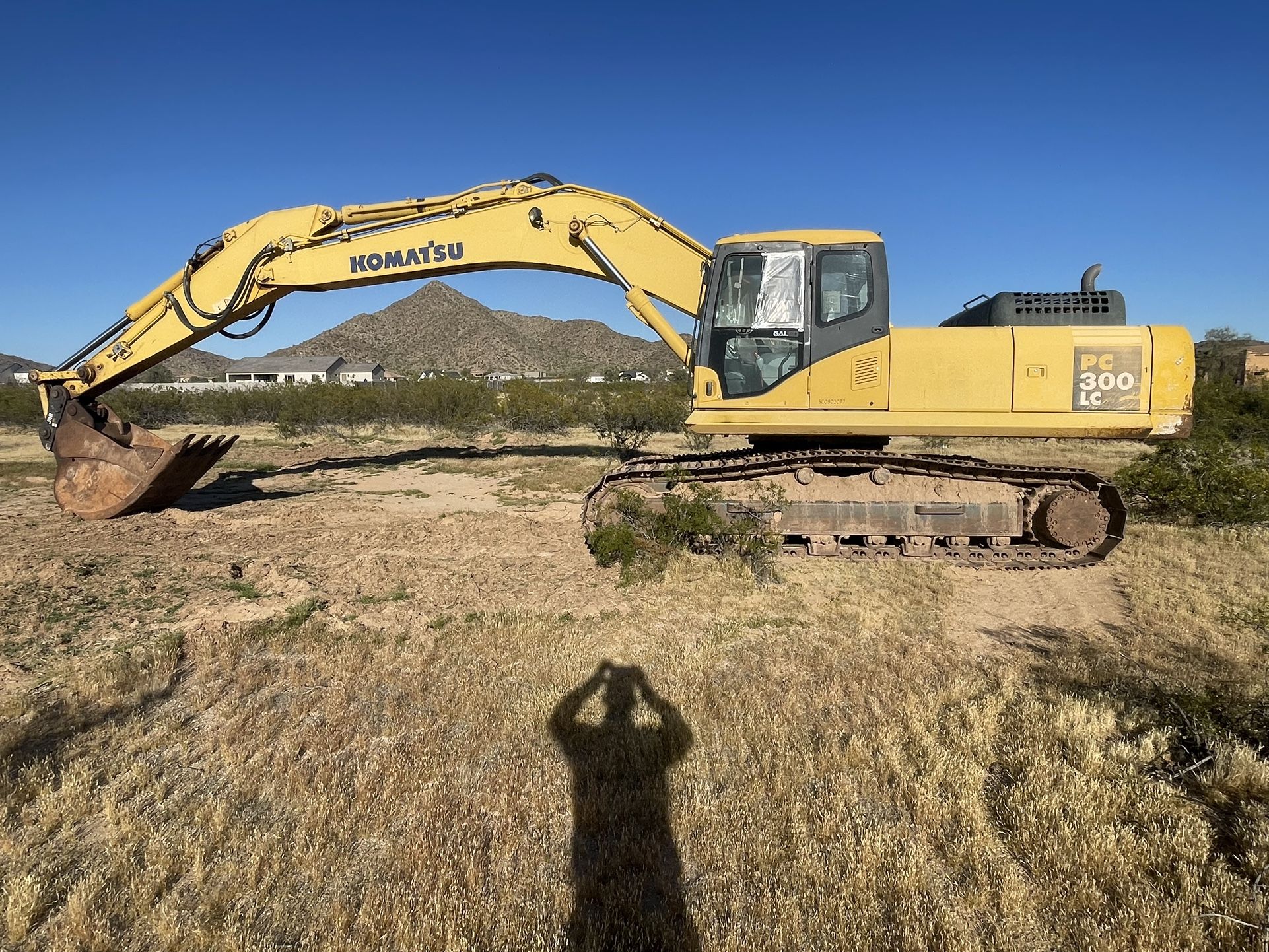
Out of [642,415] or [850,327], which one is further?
[642,415]

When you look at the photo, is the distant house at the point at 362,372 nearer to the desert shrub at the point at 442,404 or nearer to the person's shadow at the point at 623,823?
the desert shrub at the point at 442,404

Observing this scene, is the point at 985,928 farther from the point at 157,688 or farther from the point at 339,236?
the point at 339,236

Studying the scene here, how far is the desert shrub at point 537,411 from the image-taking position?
854 inches

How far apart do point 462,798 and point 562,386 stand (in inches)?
A: 1028

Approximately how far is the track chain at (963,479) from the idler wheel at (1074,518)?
4.0 inches

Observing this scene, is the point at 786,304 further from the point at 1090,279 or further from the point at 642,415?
the point at 642,415

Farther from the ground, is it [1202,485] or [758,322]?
[758,322]

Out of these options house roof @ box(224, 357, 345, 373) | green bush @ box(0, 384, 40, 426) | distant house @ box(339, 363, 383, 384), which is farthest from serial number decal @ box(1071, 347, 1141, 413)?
house roof @ box(224, 357, 345, 373)

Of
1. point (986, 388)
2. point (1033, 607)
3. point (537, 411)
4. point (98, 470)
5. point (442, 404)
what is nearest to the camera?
point (1033, 607)

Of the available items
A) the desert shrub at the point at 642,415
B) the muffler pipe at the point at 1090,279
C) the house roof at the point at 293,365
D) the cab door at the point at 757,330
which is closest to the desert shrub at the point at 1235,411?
the muffler pipe at the point at 1090,279

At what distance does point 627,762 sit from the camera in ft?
10.6

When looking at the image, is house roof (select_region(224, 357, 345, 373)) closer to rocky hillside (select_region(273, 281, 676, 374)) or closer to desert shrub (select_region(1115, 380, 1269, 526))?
rocky hillside (select_region(273, 281, 676, 374))

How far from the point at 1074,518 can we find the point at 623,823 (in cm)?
612

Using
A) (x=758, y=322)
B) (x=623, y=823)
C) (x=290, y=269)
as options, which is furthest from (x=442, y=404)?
(x=623, y=823)
